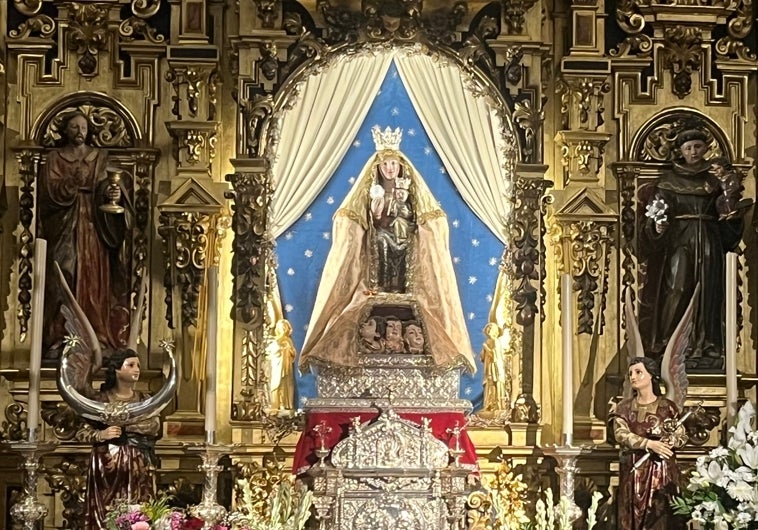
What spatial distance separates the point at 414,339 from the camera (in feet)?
32.4

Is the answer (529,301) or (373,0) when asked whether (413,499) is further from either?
(373,0)

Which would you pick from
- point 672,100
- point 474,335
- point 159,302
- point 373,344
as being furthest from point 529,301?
point 159,302

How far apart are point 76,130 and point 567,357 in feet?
12.2

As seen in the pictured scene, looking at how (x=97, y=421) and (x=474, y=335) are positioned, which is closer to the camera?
(x=97, y=421)

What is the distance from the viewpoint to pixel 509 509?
1004 cm

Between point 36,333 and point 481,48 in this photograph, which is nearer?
point 36,333

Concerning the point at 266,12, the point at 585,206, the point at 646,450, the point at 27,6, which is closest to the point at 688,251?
the point at 585,206

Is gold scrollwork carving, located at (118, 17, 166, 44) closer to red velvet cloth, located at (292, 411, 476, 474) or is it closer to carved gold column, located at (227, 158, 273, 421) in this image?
carved gold column, located at (227, 158, 273, 421)

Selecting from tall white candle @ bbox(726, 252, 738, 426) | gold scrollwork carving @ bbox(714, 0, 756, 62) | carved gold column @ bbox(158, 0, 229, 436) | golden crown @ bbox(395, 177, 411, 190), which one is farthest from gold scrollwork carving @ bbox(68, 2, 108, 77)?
tall white candle @ bbox(726, 252, 738, 426)

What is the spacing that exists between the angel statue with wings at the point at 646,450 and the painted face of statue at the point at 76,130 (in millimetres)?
4041

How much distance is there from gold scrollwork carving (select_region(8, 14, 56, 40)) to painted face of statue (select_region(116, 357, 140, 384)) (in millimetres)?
2557

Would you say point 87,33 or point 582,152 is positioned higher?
point 87,33

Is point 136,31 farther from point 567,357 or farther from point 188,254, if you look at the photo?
point 567,357

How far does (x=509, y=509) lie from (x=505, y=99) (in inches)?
112
